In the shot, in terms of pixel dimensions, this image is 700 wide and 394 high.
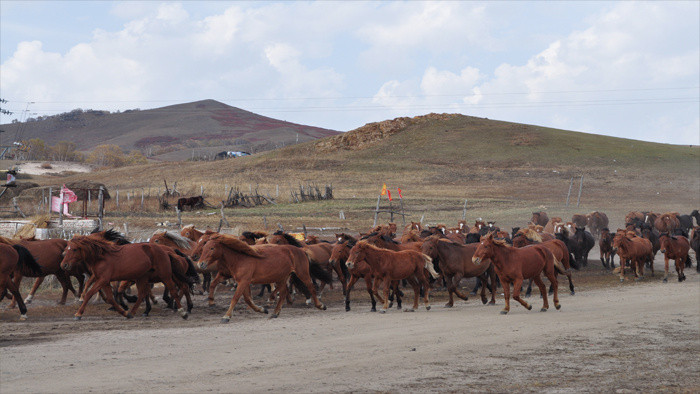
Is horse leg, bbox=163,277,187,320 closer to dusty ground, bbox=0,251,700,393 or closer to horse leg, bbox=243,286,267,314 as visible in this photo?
dusty ground, bbox=0,251,700,393

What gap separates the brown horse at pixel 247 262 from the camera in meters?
13.6

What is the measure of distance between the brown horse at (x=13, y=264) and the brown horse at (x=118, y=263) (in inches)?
31.2

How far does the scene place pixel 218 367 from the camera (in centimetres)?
959

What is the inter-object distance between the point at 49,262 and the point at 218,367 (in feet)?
23.7

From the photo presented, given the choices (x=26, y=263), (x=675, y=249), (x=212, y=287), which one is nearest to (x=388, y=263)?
(x=212, y=287)

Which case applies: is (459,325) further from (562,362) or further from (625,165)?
(625,165)

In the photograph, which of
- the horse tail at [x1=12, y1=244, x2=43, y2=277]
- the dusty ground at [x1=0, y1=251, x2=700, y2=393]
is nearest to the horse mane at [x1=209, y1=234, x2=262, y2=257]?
the dusty ground at [x1=0, y1=251, x2=700, y2=393]

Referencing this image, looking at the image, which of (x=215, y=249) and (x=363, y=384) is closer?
(x=363, y=384)

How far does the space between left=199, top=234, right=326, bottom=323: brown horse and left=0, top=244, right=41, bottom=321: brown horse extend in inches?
132

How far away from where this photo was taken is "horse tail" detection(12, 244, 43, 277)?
1405 cm

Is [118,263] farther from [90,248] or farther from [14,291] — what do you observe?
[14,291]

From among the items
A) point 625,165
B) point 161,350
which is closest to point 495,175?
point 625,165

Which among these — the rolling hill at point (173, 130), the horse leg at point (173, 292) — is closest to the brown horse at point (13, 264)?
the horse leg at point (173, 292)

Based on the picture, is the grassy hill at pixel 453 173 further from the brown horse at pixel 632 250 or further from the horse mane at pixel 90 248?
the horse mane at pixel 90 248
